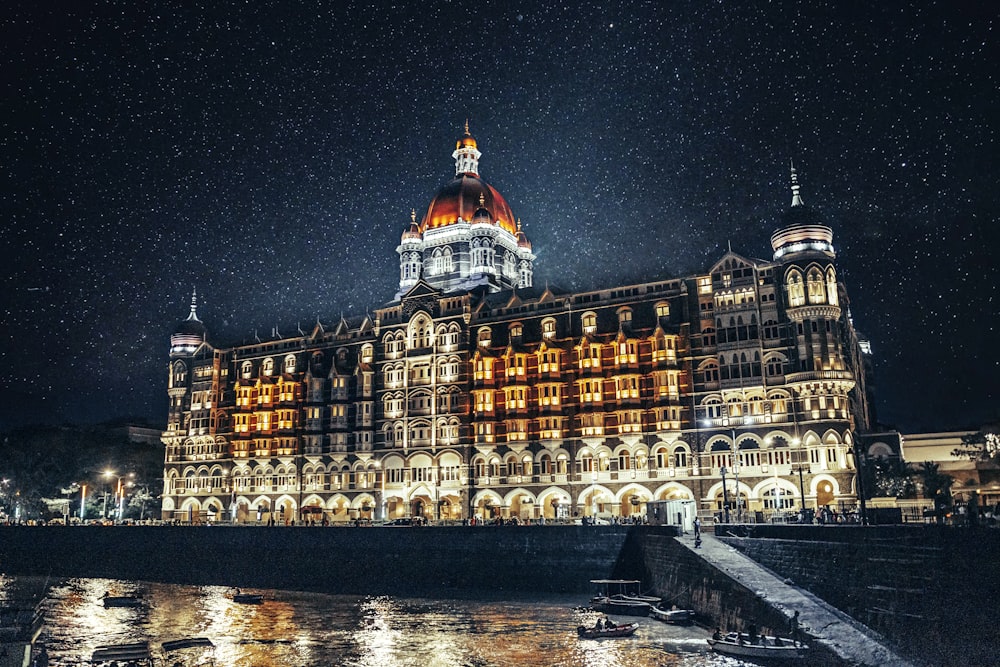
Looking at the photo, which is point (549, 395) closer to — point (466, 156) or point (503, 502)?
point (503, 502)

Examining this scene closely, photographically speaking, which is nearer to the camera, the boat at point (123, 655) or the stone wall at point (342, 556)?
the boat at point (123, 655)

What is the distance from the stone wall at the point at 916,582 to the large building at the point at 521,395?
874 inches

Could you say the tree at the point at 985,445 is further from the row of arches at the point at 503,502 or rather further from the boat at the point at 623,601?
the boat at the point at 623,601

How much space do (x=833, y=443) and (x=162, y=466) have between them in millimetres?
103394

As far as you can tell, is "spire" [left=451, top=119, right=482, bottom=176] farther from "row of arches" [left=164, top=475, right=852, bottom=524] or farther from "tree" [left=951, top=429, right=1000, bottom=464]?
"tree" [left=951, top=429, right=1000, bottom=464]

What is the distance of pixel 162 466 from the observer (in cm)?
13538

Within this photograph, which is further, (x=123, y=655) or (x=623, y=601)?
(x=623, y=601)

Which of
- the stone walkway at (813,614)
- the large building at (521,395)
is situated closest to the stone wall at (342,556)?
the large building at (521,395)

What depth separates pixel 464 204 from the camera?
124m

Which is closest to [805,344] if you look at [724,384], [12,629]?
[724,384]

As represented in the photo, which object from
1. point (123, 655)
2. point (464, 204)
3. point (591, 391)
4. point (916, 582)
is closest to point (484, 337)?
point (591, 391)

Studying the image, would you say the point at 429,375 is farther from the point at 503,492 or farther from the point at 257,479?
the point at 257,479

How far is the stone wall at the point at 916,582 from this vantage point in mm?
32250

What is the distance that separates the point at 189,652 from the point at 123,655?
3.64m
